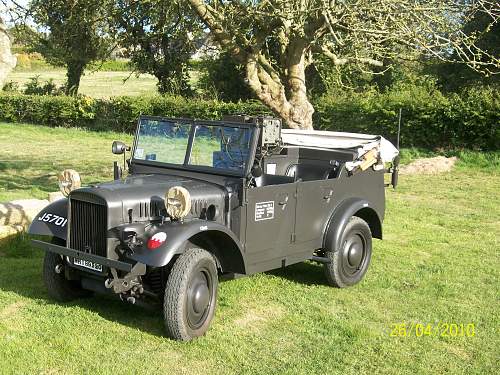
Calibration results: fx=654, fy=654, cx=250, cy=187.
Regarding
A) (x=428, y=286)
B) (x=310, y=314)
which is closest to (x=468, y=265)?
(x=428, y=286)

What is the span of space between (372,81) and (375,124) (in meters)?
7.50

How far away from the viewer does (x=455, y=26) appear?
36.1 feet

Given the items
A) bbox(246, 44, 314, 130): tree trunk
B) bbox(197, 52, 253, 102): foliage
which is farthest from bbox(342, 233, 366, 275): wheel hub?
bbox(197, 52, 253, 102): foliage

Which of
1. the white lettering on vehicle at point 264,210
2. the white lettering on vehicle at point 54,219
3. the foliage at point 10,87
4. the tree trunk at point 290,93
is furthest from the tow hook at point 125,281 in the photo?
the foliage at point 10,87

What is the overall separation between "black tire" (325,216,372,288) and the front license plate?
2444 millimetres

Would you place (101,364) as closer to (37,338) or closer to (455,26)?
(37,338)

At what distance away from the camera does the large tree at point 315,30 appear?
1006 cm

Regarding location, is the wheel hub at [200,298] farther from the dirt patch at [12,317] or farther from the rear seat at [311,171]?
the rear seat at [311,171]

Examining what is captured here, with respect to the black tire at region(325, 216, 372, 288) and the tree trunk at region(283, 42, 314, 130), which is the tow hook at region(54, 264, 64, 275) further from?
the tree trunk at region(283, 42, 314, 130)

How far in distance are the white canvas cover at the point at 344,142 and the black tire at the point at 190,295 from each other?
2726 millimetres

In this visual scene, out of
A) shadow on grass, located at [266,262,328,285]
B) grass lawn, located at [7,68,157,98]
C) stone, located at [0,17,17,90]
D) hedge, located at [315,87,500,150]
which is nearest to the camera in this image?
stone, located at [0,17,17,90]

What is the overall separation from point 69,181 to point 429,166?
1221 centimetres

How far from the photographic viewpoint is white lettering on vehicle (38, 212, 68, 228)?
547 cm

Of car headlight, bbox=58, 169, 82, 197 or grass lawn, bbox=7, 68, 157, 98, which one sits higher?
grass lawn, bbox=7, 68, 157, 98
